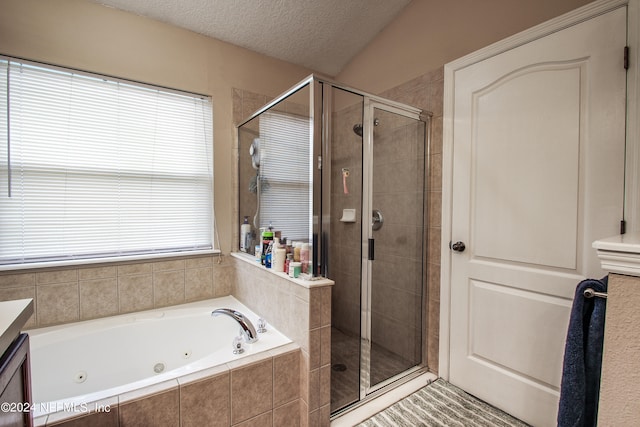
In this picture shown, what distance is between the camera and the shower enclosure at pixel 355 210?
1.55 metres

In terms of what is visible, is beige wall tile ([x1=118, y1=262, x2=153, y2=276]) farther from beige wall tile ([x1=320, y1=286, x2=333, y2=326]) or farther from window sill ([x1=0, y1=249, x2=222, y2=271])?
beige wall tile ([x1=320, y1=286, x2=333, y2=326])

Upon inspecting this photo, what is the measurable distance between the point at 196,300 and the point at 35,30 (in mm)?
2020

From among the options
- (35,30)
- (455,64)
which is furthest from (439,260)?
(35,30)

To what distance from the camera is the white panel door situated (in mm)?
1278

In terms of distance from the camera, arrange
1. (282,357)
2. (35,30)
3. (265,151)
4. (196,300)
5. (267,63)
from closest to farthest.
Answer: (282,357), (35,30), (265,151), (196,300), (267,63)

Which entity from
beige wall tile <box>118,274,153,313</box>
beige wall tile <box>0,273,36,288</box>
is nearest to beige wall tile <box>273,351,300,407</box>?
beige wall tile <box>118,274,153,313</box>

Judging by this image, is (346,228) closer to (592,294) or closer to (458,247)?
(458,247)

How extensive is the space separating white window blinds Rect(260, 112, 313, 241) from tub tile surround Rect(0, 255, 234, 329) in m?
0.68

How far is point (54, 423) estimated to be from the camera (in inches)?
38.8

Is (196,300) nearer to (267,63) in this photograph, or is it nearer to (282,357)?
(282,357)

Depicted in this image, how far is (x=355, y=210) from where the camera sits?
173 centimetres

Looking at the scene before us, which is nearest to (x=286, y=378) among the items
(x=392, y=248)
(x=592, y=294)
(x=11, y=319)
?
(x=392, y=248)

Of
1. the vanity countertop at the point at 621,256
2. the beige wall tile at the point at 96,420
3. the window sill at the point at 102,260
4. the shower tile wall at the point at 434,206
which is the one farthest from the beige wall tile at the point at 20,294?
the vanity countertop at the point at 621,256

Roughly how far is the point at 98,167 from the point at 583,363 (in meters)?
Result: 2.75
